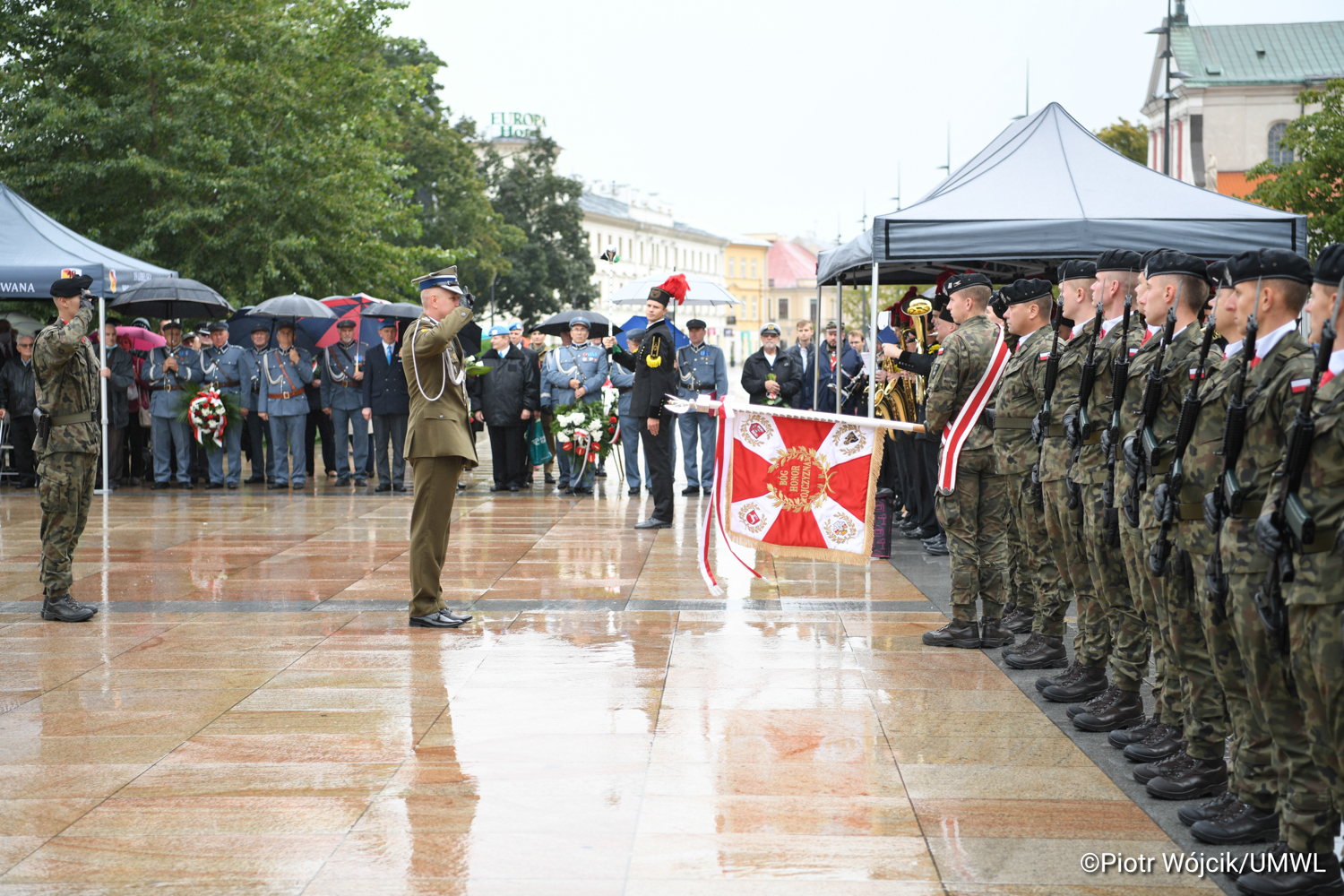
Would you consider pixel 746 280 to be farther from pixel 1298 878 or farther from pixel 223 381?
pixel 1298 878

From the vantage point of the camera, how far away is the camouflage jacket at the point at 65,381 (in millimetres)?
8102

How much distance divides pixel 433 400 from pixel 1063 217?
5.39 meters


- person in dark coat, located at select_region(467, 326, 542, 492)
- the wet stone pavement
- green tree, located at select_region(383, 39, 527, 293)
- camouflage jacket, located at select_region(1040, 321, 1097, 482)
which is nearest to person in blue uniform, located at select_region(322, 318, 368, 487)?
person in dark coat, located at select_region(467, 326, 542, 492)

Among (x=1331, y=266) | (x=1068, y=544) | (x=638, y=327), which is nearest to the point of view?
(x=1331, y=266)

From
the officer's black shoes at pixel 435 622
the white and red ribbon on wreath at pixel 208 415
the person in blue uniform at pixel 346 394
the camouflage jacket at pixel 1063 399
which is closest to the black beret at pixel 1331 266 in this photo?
the camouflage jacket at pixel 1063 399

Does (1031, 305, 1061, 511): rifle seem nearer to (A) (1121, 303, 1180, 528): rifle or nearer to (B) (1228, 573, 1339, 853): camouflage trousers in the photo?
(A) (1121, 303, 1180, 528): rifle

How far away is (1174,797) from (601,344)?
12742mm

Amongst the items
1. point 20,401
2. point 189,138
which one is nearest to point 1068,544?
point 20,401

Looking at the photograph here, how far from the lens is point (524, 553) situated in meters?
10.9

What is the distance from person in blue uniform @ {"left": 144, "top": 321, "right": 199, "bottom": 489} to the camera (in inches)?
648

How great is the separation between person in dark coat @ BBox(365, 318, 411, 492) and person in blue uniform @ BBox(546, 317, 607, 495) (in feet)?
6.25

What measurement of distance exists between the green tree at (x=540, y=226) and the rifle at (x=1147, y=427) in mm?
55279

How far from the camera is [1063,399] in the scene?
615 centimetres

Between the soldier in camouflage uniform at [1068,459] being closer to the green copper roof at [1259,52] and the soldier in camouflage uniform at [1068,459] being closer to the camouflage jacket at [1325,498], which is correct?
the camouflage jacket at [1325,498]
